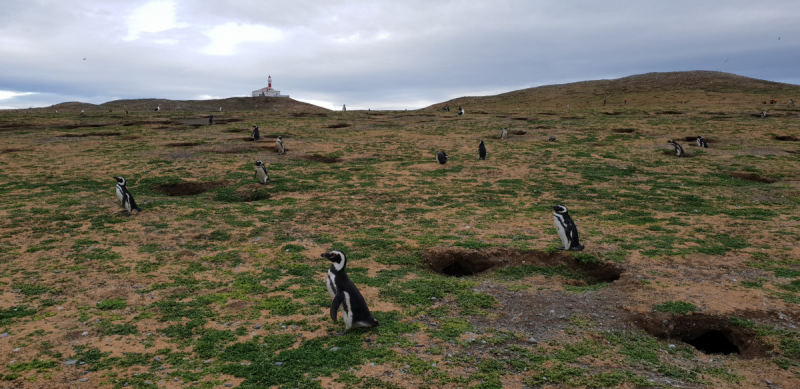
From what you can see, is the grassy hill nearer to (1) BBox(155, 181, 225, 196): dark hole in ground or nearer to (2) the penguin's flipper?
(1) BBox(155, 181, 225, 196): dark hole in ground

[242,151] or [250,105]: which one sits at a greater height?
[250,105]

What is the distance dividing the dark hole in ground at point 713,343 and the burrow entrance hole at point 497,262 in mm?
2318

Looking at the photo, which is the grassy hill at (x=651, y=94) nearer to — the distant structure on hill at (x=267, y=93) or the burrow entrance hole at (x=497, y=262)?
the distant structure on hill at (x=267, y=93)

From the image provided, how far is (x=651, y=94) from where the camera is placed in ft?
209

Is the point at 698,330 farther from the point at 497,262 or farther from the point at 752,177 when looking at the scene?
the point at 752,177

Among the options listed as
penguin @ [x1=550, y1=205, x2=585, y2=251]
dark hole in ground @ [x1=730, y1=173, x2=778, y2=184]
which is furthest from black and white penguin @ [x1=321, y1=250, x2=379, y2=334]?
dark hole in ground @ [x1=730, y1=173, x2=778, y2=184]

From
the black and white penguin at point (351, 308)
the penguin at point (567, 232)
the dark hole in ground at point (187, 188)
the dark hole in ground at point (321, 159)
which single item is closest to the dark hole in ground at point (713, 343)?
the penguin at point (567, 232)

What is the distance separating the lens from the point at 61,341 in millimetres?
6078

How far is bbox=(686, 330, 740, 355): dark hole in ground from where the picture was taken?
6.48 meters

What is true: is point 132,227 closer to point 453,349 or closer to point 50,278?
point 50,278

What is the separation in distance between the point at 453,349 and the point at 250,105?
69.1 meters

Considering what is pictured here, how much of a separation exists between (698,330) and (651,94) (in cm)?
6841

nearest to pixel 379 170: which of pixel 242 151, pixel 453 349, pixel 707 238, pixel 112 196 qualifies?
pixel 242 151

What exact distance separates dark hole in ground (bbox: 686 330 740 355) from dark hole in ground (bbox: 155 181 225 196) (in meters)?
15.7
